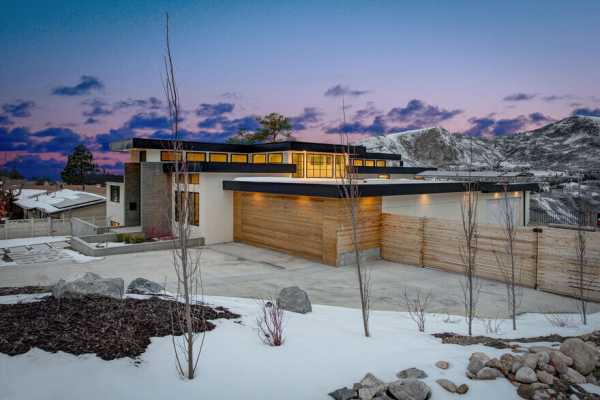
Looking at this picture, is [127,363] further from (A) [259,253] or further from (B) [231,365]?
(A) [259,253]

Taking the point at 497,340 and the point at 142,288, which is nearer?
the point at 497,340

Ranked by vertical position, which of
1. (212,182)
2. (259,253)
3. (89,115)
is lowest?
(259,253)

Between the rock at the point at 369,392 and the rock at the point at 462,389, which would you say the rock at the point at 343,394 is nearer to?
the rock at the point at 369,392

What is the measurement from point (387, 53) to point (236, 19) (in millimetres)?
10969

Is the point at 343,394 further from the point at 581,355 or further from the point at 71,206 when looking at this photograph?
the point at 71,206

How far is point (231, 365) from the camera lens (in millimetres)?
3945

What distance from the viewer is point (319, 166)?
24.0m

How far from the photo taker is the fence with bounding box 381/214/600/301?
9602 mm

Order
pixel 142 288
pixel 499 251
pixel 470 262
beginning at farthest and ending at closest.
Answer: pixel 499 251 → pixel 142 288 → pixel 470 262

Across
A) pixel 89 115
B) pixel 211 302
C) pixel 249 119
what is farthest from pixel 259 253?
pixel 249 119

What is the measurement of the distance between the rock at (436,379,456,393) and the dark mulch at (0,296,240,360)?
281 cm

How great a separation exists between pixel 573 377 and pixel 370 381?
1.91 m

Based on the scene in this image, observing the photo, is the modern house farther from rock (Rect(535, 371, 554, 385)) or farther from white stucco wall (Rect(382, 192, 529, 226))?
rock (Rect(535, 371, 554, 385))

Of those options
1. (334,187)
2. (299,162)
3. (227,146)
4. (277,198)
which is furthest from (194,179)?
(334,187)
